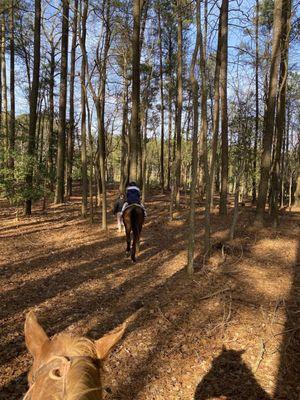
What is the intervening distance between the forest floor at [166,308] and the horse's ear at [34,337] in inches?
139

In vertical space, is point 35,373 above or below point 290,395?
above

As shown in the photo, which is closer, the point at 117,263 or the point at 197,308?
the point at 197,308

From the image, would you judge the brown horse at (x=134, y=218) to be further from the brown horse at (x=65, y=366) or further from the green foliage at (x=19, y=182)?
the brown horse at (x=65, y=366)

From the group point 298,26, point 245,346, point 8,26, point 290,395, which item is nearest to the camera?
point 290,395

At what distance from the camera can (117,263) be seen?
973 centimetres

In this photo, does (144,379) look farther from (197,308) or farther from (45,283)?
(45,283)

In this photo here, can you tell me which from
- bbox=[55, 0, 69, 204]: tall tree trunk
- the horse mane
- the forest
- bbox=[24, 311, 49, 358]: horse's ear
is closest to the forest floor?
the forest

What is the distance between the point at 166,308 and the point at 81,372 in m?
5.83

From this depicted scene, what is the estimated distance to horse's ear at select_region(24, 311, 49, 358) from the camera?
61.0 inches

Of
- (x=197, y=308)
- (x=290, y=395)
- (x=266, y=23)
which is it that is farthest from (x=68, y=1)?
(x=266, y=23)

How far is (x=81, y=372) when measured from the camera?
1312 mm

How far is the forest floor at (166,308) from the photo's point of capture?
16.2ft

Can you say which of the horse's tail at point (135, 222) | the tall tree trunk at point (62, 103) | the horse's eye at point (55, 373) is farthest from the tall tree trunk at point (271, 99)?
the horse's eye at point (55, 373)

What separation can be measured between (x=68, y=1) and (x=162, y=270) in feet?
30.8
